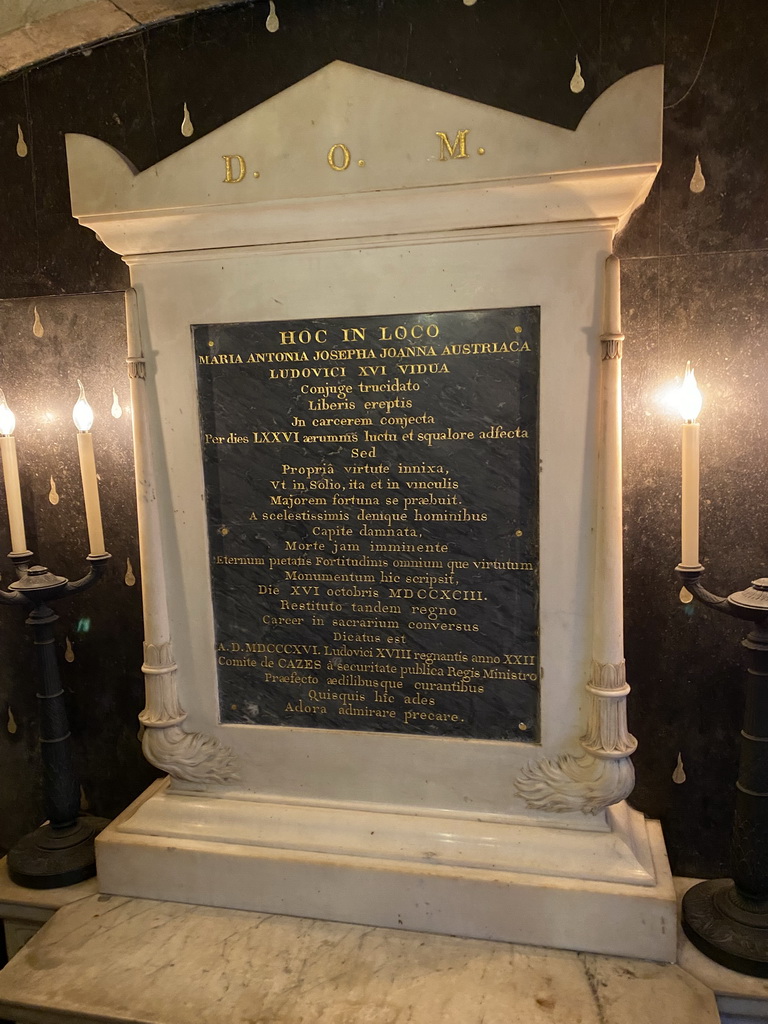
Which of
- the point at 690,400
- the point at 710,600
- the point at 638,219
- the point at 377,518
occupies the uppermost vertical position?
the point at 638,219

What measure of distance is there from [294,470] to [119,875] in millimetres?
1231

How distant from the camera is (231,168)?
1.84 meters

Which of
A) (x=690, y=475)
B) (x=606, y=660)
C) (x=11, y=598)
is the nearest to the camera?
(x=690, y=475)

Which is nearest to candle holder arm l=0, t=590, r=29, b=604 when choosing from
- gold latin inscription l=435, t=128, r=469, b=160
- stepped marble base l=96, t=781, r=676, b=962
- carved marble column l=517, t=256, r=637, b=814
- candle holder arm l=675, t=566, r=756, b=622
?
stepped marble base l=96, t=781, r=676, b=962

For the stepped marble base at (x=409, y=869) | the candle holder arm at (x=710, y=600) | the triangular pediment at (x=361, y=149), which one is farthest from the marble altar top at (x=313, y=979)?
the triangular pediment at (x=361, y=149)

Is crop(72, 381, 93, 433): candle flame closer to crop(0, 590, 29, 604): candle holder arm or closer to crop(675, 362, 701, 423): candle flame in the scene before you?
crop(0, 590, 29, 604): candle holder arm

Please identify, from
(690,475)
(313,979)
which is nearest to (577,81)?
(690,475)

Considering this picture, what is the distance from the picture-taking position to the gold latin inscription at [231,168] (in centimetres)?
183

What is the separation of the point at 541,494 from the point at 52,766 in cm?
163

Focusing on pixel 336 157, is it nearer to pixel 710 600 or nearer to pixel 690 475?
pixel 690 475

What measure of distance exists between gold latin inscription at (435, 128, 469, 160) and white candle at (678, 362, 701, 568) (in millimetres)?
756

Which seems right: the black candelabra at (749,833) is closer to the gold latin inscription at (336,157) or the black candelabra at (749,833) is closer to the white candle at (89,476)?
the gold latin inscription at (336,157)

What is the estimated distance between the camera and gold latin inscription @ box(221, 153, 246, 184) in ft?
6.02

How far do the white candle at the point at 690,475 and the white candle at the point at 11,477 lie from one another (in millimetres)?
1727
